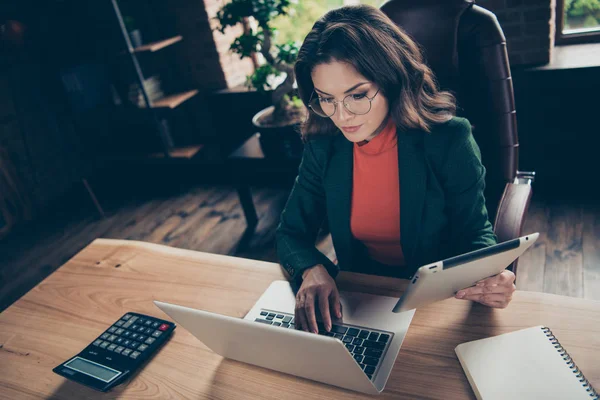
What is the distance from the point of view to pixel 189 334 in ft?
3.35

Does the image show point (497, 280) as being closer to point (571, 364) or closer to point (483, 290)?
point (483, 290)

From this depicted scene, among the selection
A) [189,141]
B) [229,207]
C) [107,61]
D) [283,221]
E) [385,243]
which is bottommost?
[229,207]

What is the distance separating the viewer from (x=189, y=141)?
11.7 ft

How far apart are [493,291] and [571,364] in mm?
177

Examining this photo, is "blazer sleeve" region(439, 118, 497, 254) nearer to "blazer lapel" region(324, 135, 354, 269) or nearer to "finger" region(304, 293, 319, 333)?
"blazer lapel" region(324, 135, 354, 269)

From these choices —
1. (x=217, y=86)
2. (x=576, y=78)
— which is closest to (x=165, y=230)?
(x=217, y=86)

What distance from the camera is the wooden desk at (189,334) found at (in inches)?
32.0

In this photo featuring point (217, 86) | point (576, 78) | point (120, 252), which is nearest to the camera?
point (120, 252)

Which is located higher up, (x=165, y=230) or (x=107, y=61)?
(x=107, y=61)

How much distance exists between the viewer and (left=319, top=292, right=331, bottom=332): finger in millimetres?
932

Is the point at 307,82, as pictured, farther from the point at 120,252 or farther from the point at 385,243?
the point at 120,252

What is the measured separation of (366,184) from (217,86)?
89.5 inches

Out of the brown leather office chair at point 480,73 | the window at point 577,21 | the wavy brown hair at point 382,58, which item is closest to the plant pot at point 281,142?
the brown leather office chair at point 480,73


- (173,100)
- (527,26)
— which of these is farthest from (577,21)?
(173,100)
